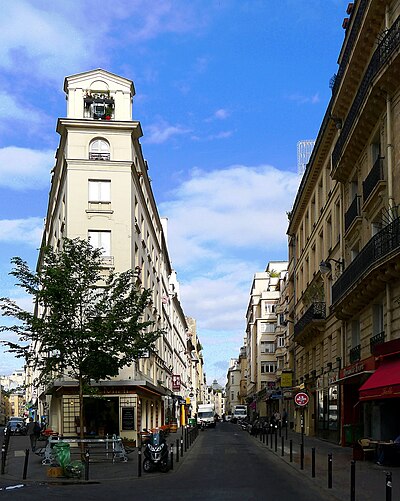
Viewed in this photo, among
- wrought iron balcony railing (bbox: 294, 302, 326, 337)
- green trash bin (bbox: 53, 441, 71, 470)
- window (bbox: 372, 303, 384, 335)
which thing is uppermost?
wrought iron balcony railing (bbox: 294, 302, 326, 337)

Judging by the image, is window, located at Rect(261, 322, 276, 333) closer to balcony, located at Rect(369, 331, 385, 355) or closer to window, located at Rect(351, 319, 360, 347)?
window, located at Rect(351, 319, 360, 347)

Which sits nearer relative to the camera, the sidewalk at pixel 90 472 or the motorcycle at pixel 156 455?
the sidewalk at pixel 90 472

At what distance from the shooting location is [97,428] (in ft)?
122

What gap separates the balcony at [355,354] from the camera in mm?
30647

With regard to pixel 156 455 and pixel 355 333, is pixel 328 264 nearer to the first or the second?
pixel 355 333

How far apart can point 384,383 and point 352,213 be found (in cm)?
1127

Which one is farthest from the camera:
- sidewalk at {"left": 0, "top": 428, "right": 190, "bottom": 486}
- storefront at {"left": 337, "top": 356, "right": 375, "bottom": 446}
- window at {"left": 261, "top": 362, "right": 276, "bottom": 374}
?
window at {"left": 261, "top": 362, "right": 276, "bottom": 374}

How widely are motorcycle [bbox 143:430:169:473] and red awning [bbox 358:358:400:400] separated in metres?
6.30

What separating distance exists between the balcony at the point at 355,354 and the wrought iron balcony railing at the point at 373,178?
6.57 metres

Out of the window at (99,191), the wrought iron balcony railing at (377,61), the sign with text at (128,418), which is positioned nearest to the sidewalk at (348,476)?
the sign with text at (128,418)

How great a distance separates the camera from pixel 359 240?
30547mm

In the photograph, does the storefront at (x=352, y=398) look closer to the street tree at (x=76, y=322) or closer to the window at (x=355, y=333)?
the window at (x=355, y=333)

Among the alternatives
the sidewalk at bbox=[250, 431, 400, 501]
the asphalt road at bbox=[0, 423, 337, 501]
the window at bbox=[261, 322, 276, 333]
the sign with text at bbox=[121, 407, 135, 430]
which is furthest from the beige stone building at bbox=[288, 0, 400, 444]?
the window at bbox=[261, 322, 276, 333]

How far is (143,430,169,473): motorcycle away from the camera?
868 inches
